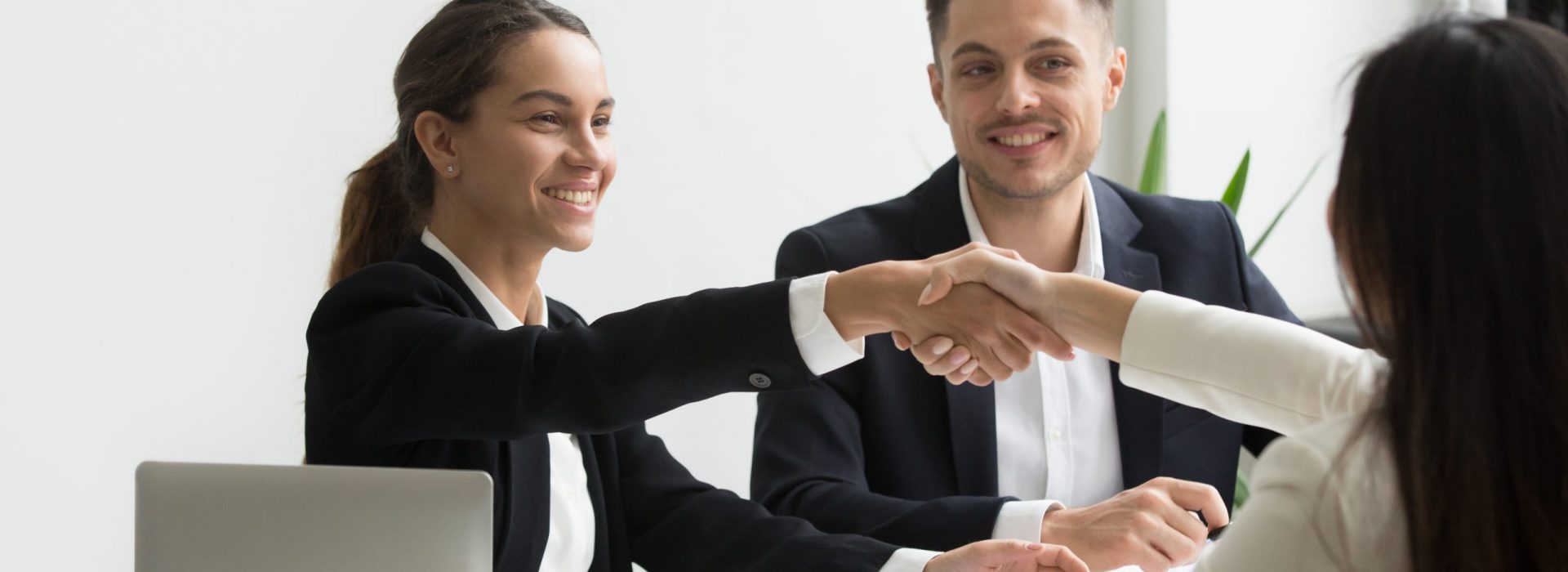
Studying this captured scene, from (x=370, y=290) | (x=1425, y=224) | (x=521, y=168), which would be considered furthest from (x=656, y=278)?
(x=1425, y=224)

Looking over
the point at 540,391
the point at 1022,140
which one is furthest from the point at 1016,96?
the point at 540,391

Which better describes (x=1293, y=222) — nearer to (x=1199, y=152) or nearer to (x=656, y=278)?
(x=1199, y=152)

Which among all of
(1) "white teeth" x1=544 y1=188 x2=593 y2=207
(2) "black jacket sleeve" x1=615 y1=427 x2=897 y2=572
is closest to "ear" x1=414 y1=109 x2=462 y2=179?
(1) "white teeth" x1=544 y1=188 x2=593 y2=207

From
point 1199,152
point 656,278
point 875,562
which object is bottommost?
point 875,562

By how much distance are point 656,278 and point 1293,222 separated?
1764 millimetres

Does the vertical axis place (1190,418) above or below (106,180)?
below

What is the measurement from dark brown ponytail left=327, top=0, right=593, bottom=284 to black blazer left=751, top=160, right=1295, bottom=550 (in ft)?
1.68

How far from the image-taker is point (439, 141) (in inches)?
63.0

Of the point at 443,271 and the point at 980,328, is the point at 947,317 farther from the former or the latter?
the point at 443,271

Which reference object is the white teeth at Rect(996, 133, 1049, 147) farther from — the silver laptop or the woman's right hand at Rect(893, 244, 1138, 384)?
the silver laptop

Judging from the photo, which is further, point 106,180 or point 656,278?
point 656,278

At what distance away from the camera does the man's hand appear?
1.41 meters

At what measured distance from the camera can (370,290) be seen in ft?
4.54

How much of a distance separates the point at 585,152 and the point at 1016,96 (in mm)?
631
